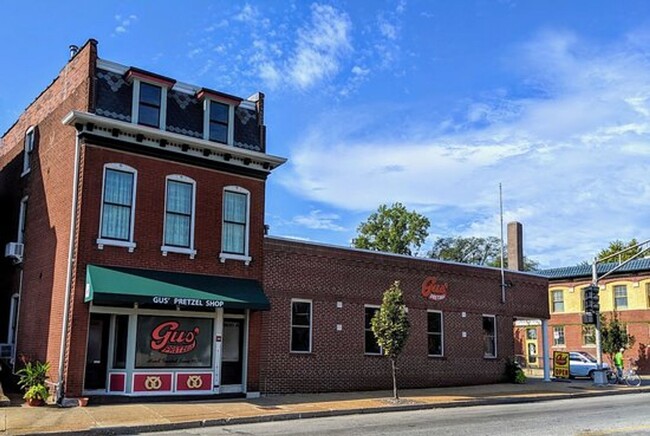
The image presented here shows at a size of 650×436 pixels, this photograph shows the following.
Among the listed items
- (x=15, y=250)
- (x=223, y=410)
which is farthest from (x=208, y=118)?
(x=223, y=410)

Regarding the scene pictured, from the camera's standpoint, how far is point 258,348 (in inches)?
794

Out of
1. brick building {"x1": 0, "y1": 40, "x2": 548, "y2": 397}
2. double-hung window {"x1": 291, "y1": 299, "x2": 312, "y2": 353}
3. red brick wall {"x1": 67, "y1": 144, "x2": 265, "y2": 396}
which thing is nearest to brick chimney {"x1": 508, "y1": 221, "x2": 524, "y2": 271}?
brick building {"x1": 0, "y1": 40, "x2": 548, "y2": 397}

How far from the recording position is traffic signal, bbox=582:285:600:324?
27.5 meters

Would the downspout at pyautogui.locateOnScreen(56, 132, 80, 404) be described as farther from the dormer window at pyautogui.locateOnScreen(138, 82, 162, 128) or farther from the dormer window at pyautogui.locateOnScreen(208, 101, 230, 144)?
the dormer window at pyautogui.locateOnScreen(208, 101, 230, 144)

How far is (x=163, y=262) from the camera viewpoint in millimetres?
18703

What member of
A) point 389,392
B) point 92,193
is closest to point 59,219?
point 92,193

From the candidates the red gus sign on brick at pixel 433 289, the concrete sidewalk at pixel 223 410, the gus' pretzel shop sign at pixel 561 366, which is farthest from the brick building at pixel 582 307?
the concrete sidewalk at pixel 223 410

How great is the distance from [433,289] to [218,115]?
11.0 meters

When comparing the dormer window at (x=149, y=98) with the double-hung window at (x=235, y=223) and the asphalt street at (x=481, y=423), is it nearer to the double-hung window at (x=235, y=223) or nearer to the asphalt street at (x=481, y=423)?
the double-hung window at (x=235, y=223)

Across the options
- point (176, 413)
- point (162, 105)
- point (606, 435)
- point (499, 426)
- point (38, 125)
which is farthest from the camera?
point (38, 125)

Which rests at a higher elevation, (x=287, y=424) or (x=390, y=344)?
(x=390, y=344)

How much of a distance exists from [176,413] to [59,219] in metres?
7.06

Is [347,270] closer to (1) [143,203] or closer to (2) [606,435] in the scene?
(1) [143,203]

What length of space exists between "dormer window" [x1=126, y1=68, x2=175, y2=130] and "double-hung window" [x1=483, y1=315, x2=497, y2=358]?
16015mm
